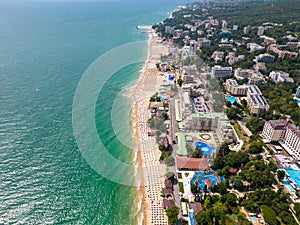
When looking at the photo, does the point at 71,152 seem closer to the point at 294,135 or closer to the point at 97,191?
the point at 97,191

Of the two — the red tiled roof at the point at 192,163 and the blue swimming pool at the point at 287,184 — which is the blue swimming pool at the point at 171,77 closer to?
the red tiled roof at the point at 192,163

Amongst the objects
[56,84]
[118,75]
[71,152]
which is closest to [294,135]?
[71,152]

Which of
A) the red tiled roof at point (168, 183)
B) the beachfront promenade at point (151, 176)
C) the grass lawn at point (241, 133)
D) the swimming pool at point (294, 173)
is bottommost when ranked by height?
the grass lawn at point (241, 133)

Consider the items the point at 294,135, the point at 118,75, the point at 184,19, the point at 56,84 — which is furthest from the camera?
the point at 184,19

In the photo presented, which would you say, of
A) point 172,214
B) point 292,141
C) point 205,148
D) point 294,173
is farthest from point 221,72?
point 172,214

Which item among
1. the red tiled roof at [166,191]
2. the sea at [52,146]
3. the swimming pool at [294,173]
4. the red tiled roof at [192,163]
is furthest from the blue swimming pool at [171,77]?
the red tiled roof at [166,191]

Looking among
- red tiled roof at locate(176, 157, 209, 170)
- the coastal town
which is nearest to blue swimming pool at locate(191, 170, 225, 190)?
the coastal town

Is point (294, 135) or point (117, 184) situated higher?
point (294, 135)
